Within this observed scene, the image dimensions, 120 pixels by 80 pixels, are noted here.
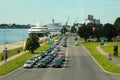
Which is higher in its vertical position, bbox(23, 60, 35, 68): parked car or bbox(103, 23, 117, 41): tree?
bbox(103, 23, 117, 41): tree

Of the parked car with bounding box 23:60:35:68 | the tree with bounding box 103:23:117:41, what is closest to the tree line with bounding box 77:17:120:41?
the tree with bounding box 103:23:117:41

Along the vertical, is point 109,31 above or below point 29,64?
above

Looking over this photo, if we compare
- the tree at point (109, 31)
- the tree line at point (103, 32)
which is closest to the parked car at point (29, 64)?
the tree line at point (103, 32)

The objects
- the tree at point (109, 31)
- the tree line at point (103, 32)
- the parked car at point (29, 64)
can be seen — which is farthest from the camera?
the tree line at point (103, 32)

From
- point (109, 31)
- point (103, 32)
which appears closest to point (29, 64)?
point (109, 31)

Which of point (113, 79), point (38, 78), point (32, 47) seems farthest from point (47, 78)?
point (32, 47)

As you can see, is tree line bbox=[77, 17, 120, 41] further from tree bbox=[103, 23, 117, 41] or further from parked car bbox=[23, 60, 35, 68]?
parked car bbox=[23, 60, 35, 68]

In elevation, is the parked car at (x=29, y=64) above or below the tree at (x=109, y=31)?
below

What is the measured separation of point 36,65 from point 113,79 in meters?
21.3

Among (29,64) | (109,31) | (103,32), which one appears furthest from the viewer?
(103,32)

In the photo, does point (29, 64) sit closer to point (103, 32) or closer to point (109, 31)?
point (109, 31)

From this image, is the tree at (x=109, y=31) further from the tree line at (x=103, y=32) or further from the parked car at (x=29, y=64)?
the parked car at (x=29, y=64)

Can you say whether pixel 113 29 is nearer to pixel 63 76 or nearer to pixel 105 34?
pixel 105 34

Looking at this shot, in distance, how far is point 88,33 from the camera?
16338 centimetres
